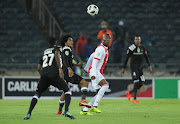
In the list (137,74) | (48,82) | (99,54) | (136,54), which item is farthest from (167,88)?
(48,82)

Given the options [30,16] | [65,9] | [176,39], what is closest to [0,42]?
[30,16]

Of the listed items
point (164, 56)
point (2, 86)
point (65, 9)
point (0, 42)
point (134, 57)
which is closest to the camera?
point (134, 57)

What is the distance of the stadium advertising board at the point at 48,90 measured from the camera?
54.4ft

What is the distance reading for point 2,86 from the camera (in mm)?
16562

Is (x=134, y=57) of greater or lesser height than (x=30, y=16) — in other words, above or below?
below

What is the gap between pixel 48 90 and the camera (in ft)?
54.6

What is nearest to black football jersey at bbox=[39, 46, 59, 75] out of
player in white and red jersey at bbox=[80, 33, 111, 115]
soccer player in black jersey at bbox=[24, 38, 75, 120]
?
soccer player in black jersey at bbox=[24, 38, 75, 120]

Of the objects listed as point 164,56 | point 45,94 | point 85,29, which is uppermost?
point 85,29

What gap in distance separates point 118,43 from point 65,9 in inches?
200

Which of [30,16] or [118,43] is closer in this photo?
[118,43]

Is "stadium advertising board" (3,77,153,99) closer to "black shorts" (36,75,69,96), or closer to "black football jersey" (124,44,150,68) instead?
"black football jersey" (124,44,150,68)

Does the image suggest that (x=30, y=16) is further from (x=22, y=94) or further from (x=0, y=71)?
(x=22, y=94)

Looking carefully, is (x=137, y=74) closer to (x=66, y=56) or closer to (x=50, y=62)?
(x=66, y=56)

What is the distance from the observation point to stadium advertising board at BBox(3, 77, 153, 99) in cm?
1659
